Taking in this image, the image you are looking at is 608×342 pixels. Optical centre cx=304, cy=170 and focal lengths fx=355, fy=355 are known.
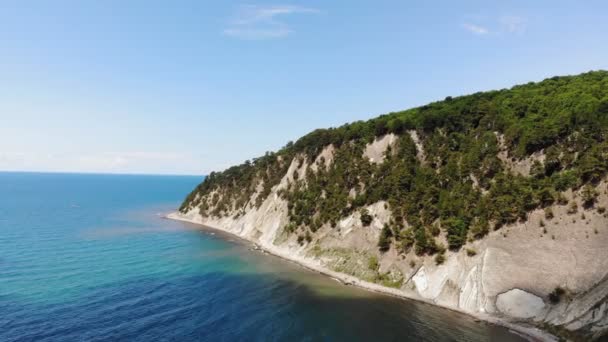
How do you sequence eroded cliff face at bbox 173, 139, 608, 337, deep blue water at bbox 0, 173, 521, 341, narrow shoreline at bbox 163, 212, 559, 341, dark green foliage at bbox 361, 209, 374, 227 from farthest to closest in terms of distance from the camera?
dark green foliage at bbox 361, 209, 374, 227, eroded cliff face at bbox 173, 139, 608, 337, narrow shoreline at bbox 163, 212, 559, 341, deep blue water at bbox 0, 173, 521, 341

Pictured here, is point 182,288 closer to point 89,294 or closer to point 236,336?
point 89,294

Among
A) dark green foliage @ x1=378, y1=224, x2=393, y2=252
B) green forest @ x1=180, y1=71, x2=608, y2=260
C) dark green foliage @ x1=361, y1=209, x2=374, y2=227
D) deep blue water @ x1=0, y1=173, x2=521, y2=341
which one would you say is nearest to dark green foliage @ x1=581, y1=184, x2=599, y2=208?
green forest @ x1=180, y1=71, x2=608, y2=260

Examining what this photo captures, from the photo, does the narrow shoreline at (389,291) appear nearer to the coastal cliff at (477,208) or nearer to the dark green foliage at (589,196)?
the coastal cliff at (477,208)

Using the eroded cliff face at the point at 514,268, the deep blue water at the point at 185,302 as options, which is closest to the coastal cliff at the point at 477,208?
the eroded cliff face at the point at 514,268

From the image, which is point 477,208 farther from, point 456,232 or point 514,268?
point 514,268

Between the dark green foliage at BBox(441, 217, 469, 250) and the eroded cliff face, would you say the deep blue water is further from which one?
the dark green foliage at BBox(441, 217, 469, 250)

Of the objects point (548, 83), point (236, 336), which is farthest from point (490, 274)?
point (548, 83)

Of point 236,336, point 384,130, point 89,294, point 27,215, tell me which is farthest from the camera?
point 27,215
